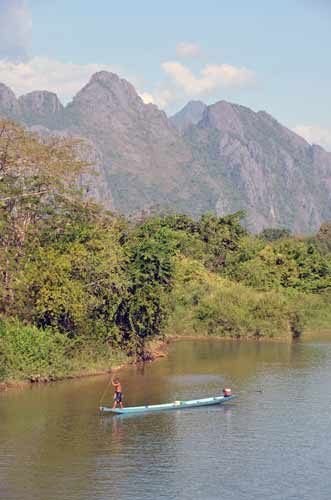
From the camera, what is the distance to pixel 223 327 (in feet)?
178

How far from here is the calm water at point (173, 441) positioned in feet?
72.6

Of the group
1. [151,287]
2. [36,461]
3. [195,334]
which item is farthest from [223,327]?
[36,461]

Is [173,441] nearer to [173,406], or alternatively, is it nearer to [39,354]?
[173,406]

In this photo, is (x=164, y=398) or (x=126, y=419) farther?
(x=164, y=398)

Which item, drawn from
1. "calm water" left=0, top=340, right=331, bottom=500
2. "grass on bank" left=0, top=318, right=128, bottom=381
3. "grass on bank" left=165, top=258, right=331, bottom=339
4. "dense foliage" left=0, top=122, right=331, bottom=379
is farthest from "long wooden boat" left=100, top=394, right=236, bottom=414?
"grass on bank" left=165, top=258, right=331, bottom=339

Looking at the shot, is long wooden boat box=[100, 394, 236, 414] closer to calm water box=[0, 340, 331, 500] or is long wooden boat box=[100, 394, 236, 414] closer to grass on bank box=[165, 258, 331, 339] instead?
calm water box=[0, 340, 331, 500]

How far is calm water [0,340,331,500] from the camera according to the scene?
22.1 m

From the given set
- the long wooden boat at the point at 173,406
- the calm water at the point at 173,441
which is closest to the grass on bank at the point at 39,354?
the calm water at the point at 173,441

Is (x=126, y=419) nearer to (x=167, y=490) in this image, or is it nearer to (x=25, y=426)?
(x=25, y=426)

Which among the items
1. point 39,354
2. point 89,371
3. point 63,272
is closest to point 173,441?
point 39,354

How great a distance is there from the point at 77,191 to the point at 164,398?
40.3 ft

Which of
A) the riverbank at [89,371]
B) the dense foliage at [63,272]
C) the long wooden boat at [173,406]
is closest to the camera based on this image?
the long wooden boat at [173,406]

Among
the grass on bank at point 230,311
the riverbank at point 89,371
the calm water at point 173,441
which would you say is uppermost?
the grass on bank at point 230,311

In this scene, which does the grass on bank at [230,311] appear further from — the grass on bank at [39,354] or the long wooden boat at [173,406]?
the long wooden boat at [173,406]
